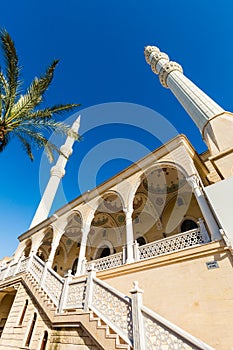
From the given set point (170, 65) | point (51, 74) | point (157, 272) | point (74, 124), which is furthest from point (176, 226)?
point (74, 124)

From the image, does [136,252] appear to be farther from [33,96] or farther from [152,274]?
[33,96]

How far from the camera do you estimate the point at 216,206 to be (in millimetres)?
5680

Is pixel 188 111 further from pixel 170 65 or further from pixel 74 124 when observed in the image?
pixel 74 124

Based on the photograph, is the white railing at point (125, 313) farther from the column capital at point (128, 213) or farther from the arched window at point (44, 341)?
the column capital at point (128, 213)

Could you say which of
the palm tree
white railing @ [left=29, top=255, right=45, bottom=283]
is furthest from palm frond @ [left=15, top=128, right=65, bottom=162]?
white railing @ [left=29, top=255, right=45, bottom=283]

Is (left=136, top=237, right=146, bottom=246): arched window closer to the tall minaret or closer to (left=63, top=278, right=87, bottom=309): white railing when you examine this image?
the tall minaret

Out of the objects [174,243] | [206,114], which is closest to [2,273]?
[174,243]

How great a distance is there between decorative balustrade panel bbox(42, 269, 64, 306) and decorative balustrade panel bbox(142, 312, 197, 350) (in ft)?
11.2

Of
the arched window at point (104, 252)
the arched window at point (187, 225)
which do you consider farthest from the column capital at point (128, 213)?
the arched window at point (104, 252)

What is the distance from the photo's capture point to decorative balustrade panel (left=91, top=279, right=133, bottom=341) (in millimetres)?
3763

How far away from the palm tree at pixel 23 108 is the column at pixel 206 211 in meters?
5.34

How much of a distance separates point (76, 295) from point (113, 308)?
1538 millimetres

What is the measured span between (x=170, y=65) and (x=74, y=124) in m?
22.7

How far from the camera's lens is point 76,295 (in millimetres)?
5285
